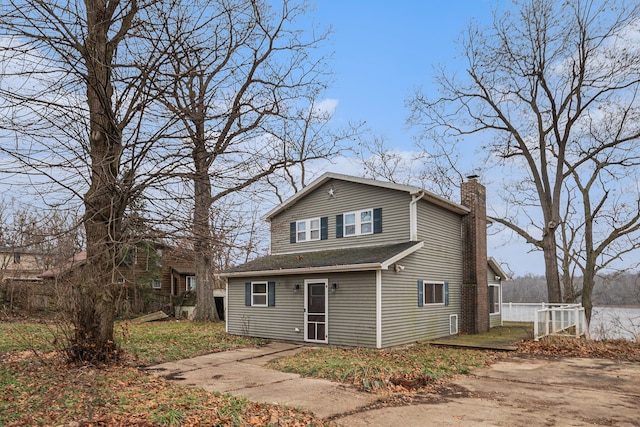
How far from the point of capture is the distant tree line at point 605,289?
2278cm

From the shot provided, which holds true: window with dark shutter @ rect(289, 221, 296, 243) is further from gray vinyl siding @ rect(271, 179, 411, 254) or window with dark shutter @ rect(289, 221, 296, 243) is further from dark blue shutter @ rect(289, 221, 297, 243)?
gray vinyl siding @ rect(271, 179, 411, 254)

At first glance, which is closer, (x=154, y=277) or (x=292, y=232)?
(x=292, y=232)

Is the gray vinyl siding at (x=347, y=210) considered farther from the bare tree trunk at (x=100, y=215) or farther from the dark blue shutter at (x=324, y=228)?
the bare tree trunk at (x=100, y=215)

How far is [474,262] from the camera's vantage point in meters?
18.2

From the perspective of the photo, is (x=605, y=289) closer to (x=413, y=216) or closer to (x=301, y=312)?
(x=413, y=216)

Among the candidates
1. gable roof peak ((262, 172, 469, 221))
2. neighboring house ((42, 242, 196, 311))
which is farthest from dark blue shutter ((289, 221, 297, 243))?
neighboring house ((42, 242, 196, 311))

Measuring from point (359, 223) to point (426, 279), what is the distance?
308 cm

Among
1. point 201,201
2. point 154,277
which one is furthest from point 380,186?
point 154,277

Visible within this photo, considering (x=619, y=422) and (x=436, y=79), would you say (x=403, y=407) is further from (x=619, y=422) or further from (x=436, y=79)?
(x=436, y=79)

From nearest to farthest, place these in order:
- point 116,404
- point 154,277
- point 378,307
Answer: point 116,404, point 378,307, point 154,277

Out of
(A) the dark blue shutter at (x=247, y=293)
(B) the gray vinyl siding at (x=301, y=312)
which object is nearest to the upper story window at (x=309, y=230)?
(B) the gray vinyl siding at (x=301, y=312)

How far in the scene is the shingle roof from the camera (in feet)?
44.7

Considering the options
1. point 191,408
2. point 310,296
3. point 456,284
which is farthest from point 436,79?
point 191,408

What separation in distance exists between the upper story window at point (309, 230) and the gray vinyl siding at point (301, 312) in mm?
2438
